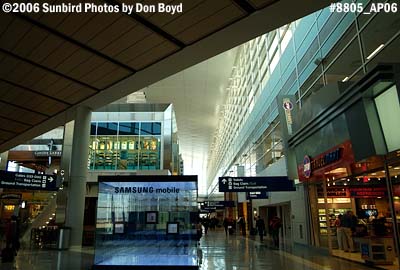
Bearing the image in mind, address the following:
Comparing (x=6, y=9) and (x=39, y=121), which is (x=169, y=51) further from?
(x=39, y=121)

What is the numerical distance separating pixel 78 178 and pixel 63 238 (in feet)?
8.64

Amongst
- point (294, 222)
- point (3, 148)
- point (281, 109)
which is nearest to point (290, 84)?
point (281, 109)

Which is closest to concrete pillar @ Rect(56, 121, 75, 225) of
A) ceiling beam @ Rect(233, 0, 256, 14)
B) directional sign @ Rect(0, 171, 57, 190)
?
directional sign @ Rect(0, 171, 57, 190)

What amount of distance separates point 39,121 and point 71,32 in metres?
10.1

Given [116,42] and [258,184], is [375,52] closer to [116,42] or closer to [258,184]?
[116,42]

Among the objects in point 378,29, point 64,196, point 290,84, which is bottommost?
point 64,196

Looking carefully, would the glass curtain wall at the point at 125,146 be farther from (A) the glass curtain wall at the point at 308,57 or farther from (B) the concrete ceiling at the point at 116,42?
(B) the concrete ceiling at the point at 116,42

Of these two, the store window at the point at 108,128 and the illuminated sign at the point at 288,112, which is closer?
the illuminated sign at the point at 288,112

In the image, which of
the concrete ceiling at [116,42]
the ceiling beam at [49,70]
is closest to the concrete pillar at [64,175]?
the concrete ceiling at [116,42]

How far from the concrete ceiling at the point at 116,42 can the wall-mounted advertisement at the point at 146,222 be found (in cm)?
360

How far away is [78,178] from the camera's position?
1639cm

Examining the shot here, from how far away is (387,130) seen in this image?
9125mm

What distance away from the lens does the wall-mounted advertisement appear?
10.2m

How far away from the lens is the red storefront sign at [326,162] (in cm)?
1111
